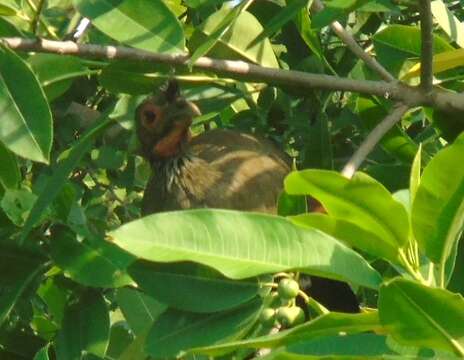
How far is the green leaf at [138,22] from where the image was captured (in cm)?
261

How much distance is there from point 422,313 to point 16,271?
4.33 ft

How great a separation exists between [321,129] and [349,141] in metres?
0.40

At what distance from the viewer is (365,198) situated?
1.86 meters

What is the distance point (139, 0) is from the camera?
2.68m

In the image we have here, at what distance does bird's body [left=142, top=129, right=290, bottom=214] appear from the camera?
12.3ft

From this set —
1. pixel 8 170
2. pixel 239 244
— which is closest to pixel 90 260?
pixel 8 170

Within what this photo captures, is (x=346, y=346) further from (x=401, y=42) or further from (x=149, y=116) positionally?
(x=149, y=116)

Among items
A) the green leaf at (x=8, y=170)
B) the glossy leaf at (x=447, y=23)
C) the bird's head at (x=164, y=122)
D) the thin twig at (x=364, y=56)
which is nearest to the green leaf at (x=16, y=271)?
the green leaf at (x=8, y=170)

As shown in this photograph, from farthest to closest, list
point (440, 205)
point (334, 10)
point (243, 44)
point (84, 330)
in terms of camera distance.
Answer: point (243, 44)
point (84, 330)
point (334, 10)
point (440, 205)

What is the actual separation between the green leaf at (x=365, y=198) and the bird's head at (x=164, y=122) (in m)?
1.62

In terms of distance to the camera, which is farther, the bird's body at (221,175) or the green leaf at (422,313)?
the bird's body at (221,175)

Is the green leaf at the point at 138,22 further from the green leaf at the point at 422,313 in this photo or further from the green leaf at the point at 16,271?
the green leaf at the point at 422,313

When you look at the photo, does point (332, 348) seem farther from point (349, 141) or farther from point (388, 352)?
point (349, 141)

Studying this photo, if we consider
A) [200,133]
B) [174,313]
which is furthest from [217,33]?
[200,133]
